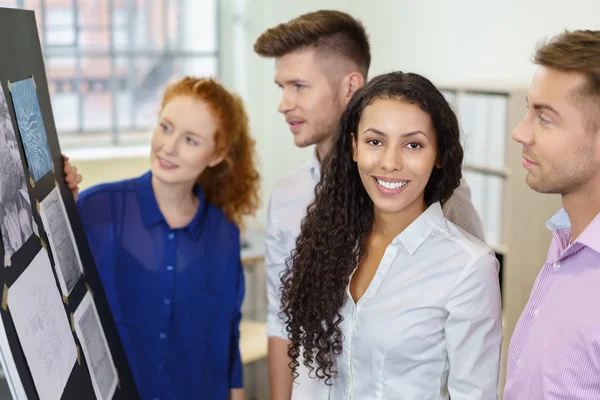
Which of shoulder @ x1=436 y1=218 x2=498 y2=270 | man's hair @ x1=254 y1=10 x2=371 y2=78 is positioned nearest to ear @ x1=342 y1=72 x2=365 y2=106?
man's hair @ x1=254 y1=10 x2=371 y2=78

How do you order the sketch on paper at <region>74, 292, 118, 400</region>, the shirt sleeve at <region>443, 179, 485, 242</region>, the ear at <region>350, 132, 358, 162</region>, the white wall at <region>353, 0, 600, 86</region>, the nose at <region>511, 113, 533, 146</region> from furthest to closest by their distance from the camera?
the white wall at <region>353, 0, 600, 86</region> → the shirt sleeve at <region>443, 179, 485, 242</region> → the ear at <region>350, 132, 358, 162</region> → the sketch on paper at <region>74, 292, 118, 400</region> → the nose at <region>511, 113, 533, 146</region>

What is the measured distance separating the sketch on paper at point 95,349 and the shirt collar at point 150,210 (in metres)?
0.45

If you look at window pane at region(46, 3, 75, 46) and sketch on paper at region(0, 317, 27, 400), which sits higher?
window pane at region(46, 3, 75, 46)

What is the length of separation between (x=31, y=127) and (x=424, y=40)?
3.01 meters

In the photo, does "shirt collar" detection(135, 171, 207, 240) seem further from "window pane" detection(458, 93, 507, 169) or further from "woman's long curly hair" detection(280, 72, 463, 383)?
"window pane" detection(458, 93, 507, 169)

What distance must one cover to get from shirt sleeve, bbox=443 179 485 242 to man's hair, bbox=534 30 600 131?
50cm

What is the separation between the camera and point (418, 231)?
158 centimetres

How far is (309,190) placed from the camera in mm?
2068

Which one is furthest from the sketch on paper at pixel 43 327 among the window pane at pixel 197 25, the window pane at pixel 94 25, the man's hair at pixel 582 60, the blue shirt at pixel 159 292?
the window pane at pixel 197 25

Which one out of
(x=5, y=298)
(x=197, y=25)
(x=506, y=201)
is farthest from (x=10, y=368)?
(x=197, y=25)

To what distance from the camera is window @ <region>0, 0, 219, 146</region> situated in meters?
4.71

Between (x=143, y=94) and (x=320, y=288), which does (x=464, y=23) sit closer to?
(x=143, y=94)

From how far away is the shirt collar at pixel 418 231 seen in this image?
157 cm

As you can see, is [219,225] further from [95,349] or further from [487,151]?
[487,151]
